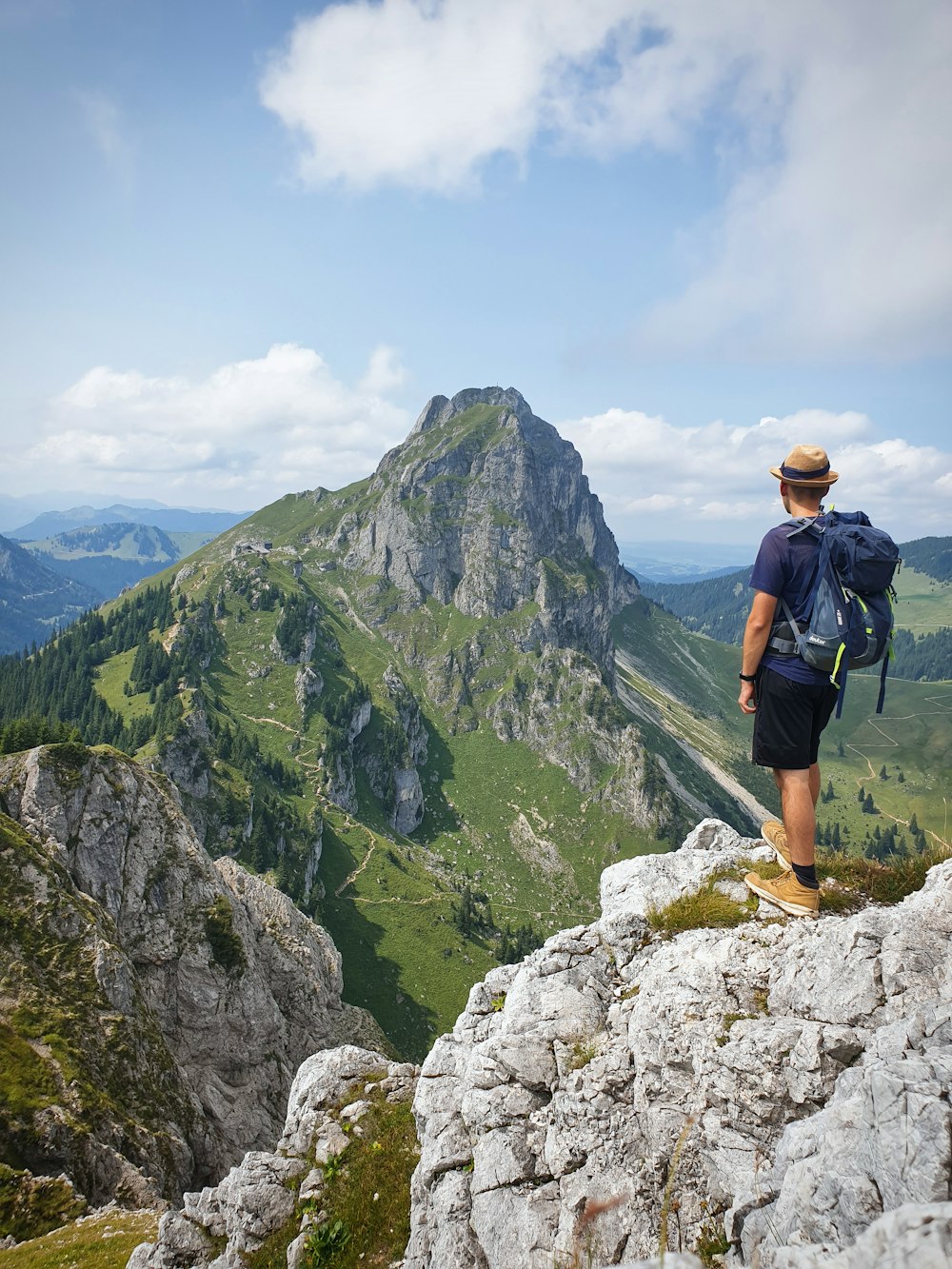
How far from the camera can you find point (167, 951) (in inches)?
1320

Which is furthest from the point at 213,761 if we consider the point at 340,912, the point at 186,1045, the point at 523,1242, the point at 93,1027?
the point at 523,1242

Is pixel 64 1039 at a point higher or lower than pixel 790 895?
lower

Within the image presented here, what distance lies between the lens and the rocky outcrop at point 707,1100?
5625mm

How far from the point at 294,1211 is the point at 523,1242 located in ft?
24.3

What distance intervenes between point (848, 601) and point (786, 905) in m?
5.48

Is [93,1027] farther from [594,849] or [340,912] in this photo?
[594,849]

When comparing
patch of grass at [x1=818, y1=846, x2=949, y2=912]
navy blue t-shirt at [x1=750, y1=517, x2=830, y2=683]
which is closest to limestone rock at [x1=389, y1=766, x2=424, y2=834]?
patch of grass at [x1=818, y1=846, x2=949, y2=912]

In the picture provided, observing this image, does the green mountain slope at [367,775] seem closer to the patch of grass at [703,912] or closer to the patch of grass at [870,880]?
the patch of grass at [703,912]

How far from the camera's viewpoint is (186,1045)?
1267 inches

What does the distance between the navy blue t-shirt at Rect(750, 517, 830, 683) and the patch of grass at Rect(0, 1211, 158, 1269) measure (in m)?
21.5

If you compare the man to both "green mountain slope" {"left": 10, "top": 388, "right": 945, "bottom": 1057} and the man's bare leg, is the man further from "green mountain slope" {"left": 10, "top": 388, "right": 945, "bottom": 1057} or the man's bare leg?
"green mountain slope" {"left": 10, "top": 388, "right": 945, "bottom": 1057}

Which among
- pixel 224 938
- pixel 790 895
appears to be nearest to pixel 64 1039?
pixel 224 938

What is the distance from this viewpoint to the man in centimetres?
880

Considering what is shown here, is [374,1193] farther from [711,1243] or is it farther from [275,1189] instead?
[711,1243]
